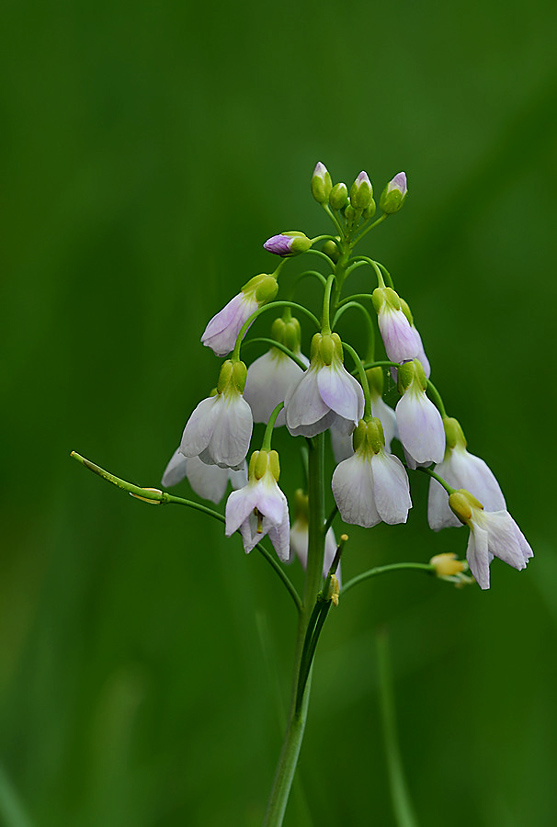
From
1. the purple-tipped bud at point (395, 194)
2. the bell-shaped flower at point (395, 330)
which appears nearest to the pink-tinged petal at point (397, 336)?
the bell-shaped flower at point (395, 330)

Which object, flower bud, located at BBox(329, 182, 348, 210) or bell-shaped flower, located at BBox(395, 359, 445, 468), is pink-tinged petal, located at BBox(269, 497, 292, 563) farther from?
flower bud, located at BBox(329, 182, 348, 210)

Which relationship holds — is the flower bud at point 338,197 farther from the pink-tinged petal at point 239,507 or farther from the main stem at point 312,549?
the pink-tinged petal at point 239,507

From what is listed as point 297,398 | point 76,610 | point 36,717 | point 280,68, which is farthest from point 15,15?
point 297,398

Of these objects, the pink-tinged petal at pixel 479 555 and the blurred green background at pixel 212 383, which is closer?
the pink-tinged petal at pixel 479 555

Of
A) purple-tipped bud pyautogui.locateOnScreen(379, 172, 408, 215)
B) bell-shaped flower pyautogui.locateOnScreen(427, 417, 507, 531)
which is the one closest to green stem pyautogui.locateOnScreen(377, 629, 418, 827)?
bell-shaped flower pyautogui.locateOnScreen(427, 417, 507, 531)

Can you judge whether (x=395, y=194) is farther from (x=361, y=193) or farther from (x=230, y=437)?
(x=230, y=437)
